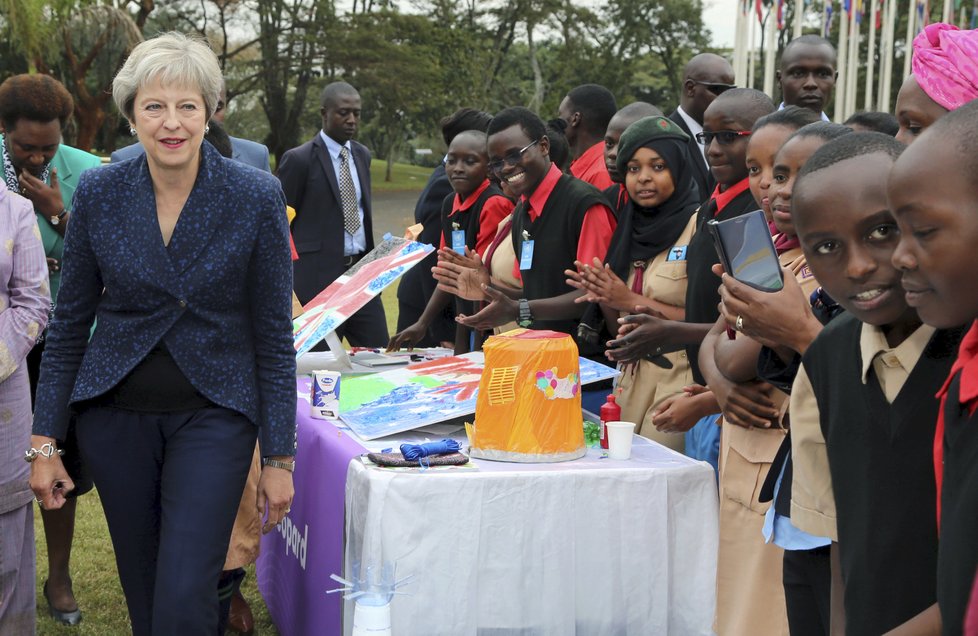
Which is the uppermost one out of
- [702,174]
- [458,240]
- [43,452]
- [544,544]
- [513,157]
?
[513,157]

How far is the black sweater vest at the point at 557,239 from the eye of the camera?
4152 millimetres

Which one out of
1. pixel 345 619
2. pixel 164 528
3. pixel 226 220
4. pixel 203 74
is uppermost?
pixel 203 74

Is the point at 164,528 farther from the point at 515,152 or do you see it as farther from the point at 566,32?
the point at 566,32

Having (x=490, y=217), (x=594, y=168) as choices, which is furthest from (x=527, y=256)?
(x=594, y=168)

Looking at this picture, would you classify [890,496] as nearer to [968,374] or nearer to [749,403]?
[968,374]

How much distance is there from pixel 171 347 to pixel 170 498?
37cm

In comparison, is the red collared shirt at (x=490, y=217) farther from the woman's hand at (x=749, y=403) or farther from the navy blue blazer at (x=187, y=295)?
the woman's hand at (x=749, y=403)

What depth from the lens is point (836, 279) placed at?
1.87 metres

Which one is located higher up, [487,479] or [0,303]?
[0,303]

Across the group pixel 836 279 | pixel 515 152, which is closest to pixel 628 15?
pixel 515 152

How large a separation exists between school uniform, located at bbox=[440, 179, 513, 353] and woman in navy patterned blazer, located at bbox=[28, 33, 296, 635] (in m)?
2.30

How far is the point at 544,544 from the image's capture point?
300cm

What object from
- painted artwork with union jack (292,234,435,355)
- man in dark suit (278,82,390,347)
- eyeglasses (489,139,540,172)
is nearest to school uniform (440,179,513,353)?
painted artwork with union jack (292,234,435,355)

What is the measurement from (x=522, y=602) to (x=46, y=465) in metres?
1.31
